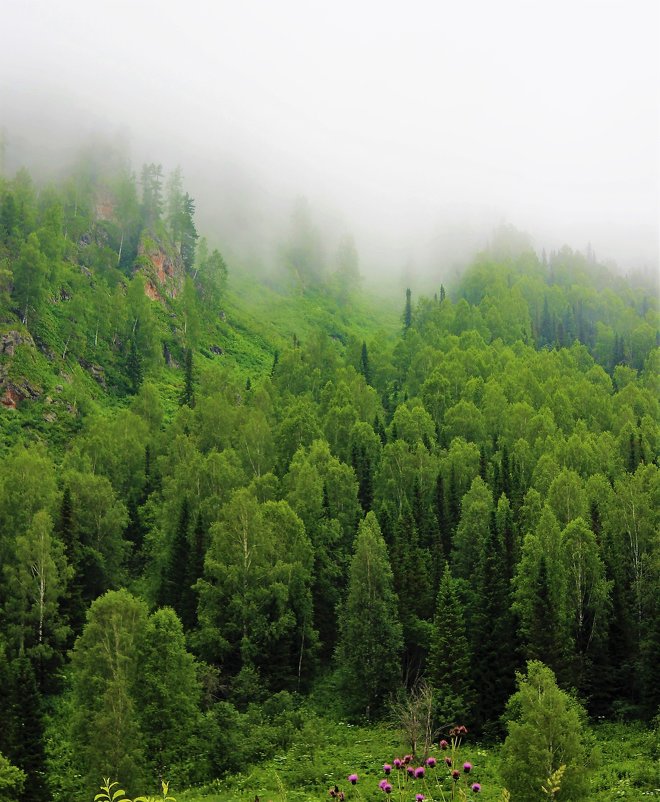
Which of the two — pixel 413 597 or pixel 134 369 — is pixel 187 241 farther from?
pixel 413 597

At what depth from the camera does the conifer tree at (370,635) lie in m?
67.0

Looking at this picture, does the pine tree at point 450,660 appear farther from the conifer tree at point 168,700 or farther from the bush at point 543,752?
the conifer tree at point 168,700

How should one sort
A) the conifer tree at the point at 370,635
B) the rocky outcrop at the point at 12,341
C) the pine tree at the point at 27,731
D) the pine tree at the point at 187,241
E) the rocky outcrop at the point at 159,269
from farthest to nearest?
1. the pine tree at the point at 187,241
2. the rocky outcrop at the point at 159,269
3. the rocky outcrop at the point at 12,341
4. the conifer tree at the point at 370,635
5. the pine tree at the point at 27,731

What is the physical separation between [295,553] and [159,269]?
368ft

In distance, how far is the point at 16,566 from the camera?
76312mm

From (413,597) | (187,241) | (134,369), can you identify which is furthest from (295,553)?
(187,241)

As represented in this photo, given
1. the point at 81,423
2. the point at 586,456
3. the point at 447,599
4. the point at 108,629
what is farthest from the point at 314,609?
the point at 81,423

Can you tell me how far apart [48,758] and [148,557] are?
3375cm

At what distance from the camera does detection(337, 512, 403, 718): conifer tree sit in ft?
220

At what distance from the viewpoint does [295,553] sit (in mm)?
77312

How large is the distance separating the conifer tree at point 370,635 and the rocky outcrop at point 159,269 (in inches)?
4346

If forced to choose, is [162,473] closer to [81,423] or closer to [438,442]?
[81,423]

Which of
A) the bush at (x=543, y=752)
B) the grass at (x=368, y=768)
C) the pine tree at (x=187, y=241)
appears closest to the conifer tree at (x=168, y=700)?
the grass at (x=368, y=768)

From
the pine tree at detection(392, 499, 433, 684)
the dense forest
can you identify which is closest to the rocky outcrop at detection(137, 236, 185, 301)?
the dense forest
